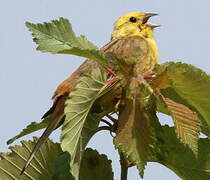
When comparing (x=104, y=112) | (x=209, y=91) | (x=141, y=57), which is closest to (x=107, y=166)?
(x=104, y=112)

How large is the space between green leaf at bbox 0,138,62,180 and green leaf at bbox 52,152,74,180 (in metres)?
0.19

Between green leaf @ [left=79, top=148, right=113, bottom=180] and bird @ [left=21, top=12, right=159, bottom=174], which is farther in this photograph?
bird @ [left=21, top=12, right=159, bottom=174]

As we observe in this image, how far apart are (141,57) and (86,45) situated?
1228 millimetres

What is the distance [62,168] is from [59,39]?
55 centimetres

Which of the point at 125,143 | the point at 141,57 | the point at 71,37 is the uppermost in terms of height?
the point at 141,57

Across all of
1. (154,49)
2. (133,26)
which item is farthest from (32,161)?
(133,26)

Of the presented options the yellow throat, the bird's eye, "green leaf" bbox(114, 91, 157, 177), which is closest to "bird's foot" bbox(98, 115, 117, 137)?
"green leaf" bbox(114, 91, 157, 177)

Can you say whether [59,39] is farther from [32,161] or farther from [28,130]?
[32,161]

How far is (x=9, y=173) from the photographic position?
2.52 meters

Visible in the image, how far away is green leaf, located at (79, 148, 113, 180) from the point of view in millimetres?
2463

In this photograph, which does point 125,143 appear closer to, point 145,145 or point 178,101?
point 145,145

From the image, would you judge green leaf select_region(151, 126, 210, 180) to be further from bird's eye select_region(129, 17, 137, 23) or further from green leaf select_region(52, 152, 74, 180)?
bird's eye select_region(129, 17, 137, 23)

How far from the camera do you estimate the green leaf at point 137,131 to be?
6.53ft

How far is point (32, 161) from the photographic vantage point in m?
2.55
